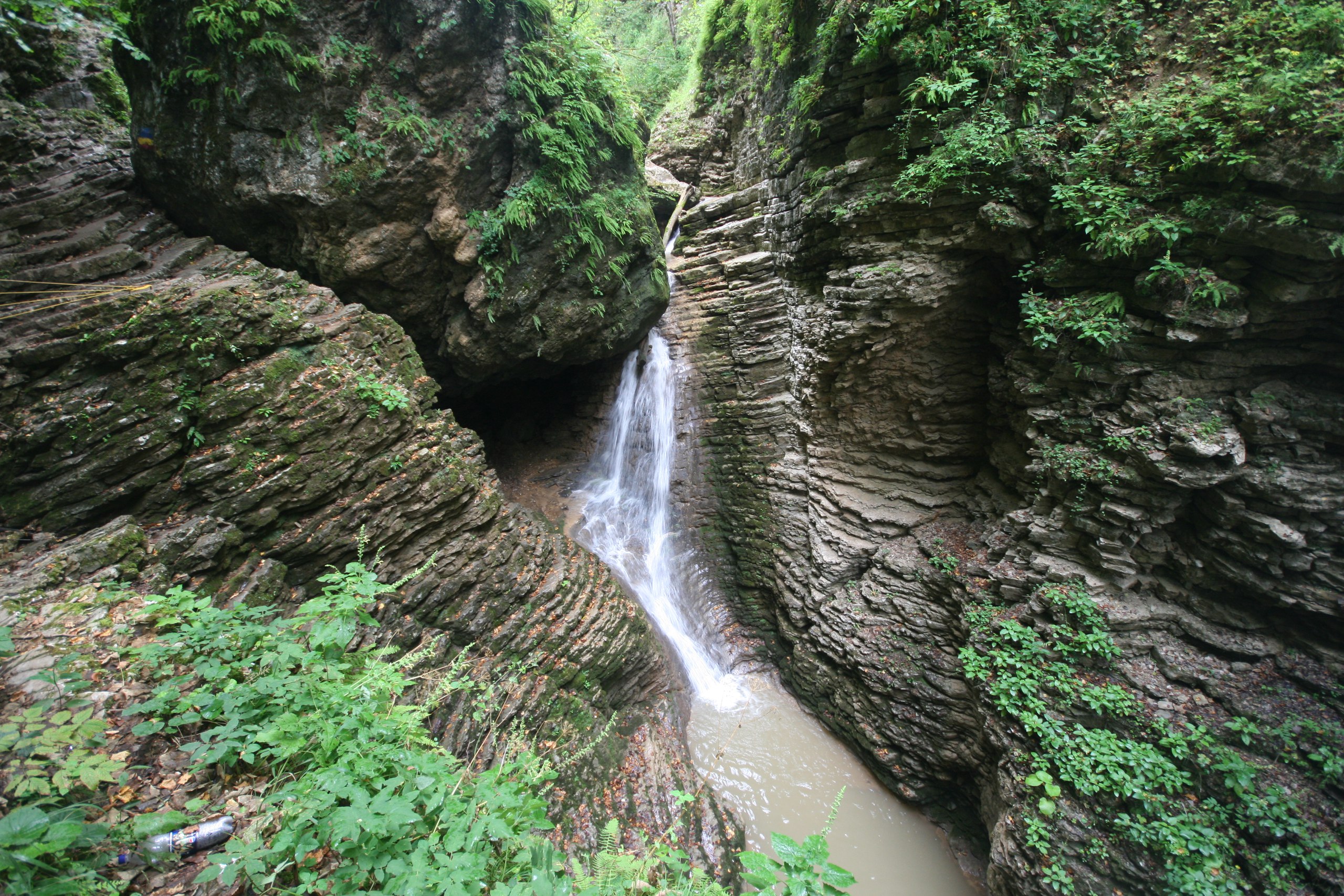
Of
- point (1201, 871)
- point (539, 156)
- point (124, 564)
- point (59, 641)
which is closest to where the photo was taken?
point (59, 641)

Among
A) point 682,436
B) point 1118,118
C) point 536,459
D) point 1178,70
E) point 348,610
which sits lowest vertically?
point 536,459

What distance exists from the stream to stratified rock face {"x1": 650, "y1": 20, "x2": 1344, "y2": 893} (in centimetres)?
51

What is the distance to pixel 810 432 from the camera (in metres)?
7.84

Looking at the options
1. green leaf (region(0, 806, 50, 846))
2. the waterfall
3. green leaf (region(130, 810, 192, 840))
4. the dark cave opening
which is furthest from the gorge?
the dark cave opening

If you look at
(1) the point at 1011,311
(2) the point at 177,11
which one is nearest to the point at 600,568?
(1) the point at 1011,311

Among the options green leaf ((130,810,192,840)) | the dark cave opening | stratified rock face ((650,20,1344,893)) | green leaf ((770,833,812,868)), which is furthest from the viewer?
the dark cave opening

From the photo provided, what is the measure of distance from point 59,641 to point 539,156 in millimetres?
6015

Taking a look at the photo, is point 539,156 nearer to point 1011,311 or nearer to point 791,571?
point 1011,311

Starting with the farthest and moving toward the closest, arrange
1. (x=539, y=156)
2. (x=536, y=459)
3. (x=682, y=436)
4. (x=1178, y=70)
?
(x=536, y=459)
(x=682, y=436)
(x=539, y=156)
(x=1178, y=70)

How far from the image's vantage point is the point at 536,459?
390 inches

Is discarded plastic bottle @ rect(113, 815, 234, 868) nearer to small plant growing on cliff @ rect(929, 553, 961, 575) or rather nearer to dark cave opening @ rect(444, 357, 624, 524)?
small plant growing on cliff @ rect(929, 553, 961, 575)

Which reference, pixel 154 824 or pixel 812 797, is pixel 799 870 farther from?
pixel 812 797

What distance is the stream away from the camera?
599cm

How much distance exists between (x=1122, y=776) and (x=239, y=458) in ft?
27.0
